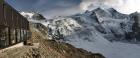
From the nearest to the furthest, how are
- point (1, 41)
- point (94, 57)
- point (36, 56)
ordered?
point (1, 41)
point (36, 56)
point (94, 57)

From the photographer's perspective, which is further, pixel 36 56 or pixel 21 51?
pixel 36 56

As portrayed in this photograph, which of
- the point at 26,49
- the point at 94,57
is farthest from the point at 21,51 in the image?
the point at 94,57

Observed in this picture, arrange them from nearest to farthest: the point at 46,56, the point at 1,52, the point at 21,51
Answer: the point at 1,52 → the point at 21,51 → the point at 46,56

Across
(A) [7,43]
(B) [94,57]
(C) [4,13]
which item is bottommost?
(B) [94,57]

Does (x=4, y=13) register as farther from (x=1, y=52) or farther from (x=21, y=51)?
(x=21, y=51)

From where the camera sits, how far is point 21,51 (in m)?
39.7

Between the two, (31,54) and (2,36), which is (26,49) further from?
(2,36)

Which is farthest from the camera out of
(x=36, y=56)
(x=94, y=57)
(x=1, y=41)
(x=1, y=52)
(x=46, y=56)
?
(x=94, y=57)

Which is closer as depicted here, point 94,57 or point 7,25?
point 7,25

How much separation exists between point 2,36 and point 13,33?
691 centimetres

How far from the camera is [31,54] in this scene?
4116cm

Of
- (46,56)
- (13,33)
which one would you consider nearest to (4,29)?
(13,33)

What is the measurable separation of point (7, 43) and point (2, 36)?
3.05m

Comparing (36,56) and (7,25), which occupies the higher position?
(7,25)
